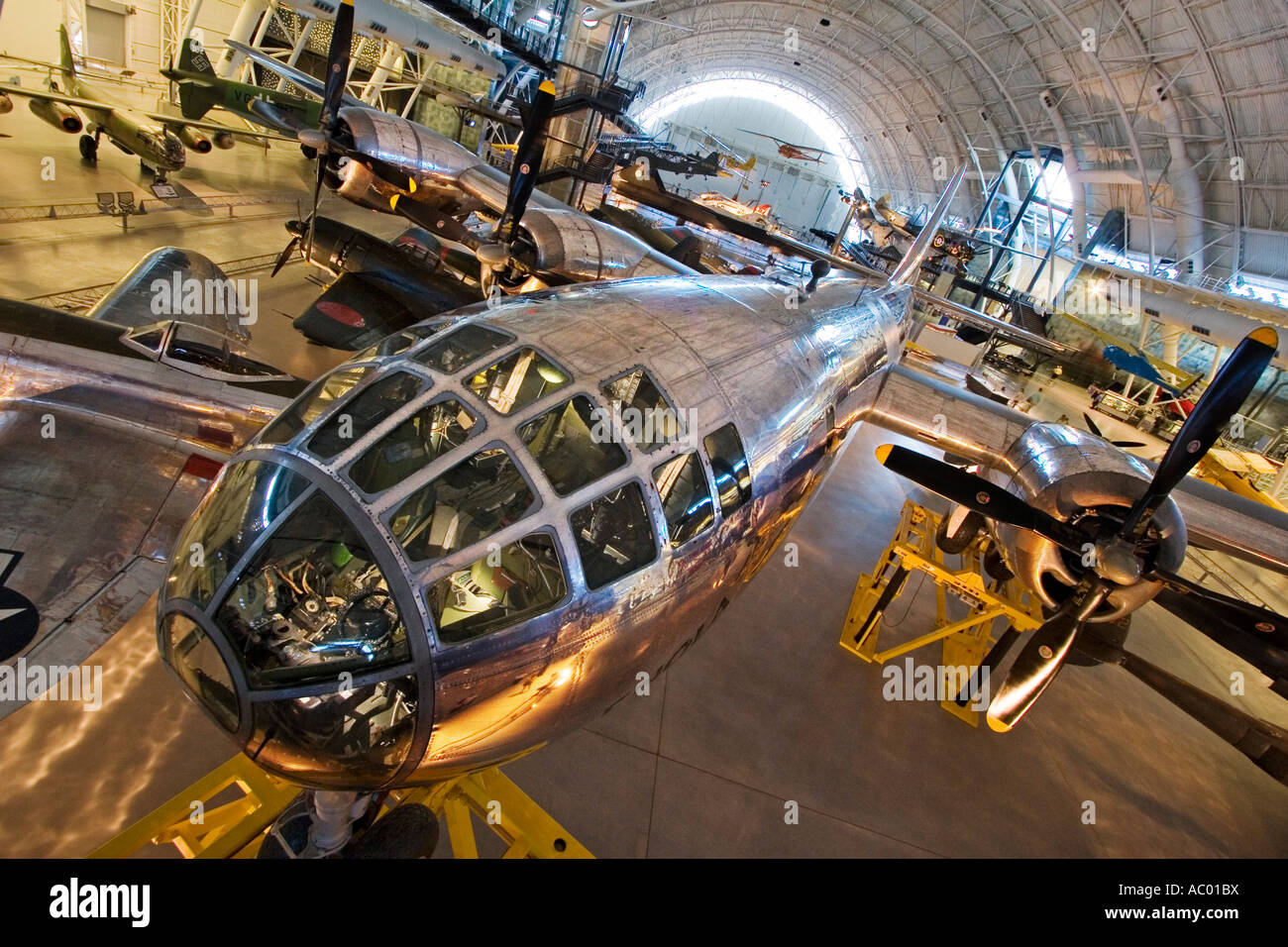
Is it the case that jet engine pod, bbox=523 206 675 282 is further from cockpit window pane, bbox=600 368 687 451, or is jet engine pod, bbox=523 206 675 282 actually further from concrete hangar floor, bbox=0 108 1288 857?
cockpit window pane, bbox=600 368 687 451

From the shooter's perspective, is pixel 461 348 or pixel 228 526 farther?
pixel 461 348

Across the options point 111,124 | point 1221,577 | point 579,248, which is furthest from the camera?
point 111,124

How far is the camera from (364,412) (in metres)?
4.19

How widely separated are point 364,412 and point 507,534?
133 centimetres

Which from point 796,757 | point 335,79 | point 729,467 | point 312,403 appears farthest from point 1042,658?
point 335,79

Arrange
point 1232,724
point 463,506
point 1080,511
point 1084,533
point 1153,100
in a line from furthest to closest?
point 1153,100
point 1080,511
point 1084,533
point 1232,724
point 463,506

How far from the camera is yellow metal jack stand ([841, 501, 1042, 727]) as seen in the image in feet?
29.2

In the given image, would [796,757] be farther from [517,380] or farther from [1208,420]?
[517,380]

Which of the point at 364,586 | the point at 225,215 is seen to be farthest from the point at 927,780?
the point at 225,215

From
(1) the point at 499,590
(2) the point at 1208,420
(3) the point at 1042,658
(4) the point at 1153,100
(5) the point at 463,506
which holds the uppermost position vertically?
(4) the point at 1153,100

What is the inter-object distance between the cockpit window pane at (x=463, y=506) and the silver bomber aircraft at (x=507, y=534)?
0.04 feet

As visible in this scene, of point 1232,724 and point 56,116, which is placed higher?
point 1232,724

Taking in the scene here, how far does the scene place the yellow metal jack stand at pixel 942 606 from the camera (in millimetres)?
8891

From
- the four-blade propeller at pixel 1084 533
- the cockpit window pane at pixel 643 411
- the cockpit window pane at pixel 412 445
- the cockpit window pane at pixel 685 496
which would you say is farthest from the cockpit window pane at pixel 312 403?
the four-blade propeller at pixel 1084 533
